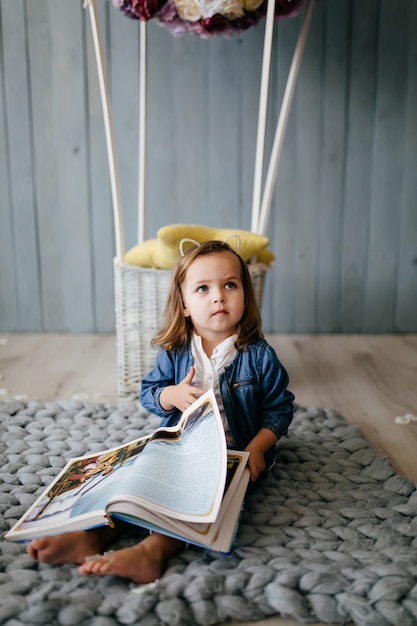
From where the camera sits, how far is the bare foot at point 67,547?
33.1 inches

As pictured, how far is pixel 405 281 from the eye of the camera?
2.19 m

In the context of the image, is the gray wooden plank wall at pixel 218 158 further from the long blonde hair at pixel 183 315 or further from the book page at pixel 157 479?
the book page at pixel 157 479

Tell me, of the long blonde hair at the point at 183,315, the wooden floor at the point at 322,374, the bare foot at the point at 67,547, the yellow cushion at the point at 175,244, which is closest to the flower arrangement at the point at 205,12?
the yellow cushion at the point at 175,244

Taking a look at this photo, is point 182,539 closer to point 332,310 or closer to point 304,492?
point 304,492

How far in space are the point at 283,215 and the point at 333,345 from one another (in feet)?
1.53

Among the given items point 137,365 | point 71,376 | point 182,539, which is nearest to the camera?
point 182,539

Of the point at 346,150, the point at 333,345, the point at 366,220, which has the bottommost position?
the point at 333,345

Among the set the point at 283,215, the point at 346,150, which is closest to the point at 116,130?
the point at 283,215

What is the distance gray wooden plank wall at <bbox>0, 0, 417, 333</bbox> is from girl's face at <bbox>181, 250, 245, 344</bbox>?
107 cm

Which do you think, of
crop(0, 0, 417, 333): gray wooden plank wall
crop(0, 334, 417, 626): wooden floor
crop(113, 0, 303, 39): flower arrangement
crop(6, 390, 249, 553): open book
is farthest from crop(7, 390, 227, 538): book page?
crop(0, 0, 417, 333): gray wooden plank wall

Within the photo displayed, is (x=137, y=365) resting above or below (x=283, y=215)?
below

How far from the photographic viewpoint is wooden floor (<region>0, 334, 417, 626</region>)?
4.74ft

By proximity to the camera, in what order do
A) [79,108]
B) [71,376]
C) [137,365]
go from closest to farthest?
[137,365]
[71,376]
[79,108]

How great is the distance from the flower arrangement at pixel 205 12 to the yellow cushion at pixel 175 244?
20.0 inches
